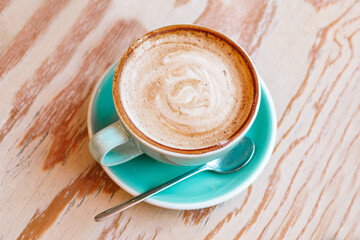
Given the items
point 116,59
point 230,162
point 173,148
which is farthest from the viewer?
point 116,59

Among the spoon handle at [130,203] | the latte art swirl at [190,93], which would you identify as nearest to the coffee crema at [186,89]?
the latte art swirl at [190,93]

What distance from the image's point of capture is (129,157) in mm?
786

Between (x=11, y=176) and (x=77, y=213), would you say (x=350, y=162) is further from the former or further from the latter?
(x=11, y=176)

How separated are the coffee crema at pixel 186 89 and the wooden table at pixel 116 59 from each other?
19cm

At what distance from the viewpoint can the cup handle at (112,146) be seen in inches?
28.5

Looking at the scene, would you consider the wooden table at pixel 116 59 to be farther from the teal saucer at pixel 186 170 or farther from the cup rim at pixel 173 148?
the cup rim at pixel 173 148

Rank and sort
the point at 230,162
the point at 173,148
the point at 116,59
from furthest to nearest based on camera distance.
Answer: the point at 116,59
the point at 230,162
the point at 173,148

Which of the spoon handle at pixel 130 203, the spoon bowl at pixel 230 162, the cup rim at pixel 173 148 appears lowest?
the spoon bowl at pixel 230 162

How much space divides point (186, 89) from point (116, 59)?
0.27m

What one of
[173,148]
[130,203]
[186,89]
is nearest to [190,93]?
[186,89]

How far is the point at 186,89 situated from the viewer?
80 cm

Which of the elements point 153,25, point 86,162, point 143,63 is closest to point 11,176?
point 86,162

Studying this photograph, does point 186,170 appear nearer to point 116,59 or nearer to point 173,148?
point 173,148

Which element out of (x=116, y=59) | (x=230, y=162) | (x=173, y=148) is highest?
(x=116, y=59)
